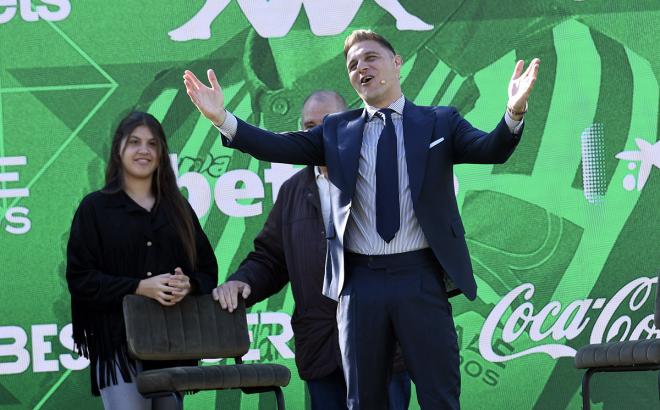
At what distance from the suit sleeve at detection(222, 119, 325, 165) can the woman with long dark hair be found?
37.2 inches

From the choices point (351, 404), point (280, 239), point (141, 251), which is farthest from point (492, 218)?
point (351, 404)

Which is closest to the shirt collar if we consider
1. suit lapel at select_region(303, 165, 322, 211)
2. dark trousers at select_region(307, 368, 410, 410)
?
suit lapel at select_region(303, 165, 322, 211)

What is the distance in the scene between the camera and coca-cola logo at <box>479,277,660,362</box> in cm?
505

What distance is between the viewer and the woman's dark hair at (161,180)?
4152 millimetres

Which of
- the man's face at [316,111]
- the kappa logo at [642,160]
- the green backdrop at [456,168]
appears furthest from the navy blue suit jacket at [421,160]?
the kappa logo at [642,160]

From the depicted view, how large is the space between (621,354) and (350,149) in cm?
146

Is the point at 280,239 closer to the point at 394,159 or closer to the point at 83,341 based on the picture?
the point at 83,341

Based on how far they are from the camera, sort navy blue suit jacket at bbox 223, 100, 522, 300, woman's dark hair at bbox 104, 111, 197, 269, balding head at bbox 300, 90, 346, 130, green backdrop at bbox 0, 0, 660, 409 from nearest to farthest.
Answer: navy blue suit jacket at bbox 223, 100, 522, 300 → woman's dark hair at bbox 104, 111, 197, 269 → balding head at bbox 300, 90, 346, 130 → green backdrop at bbox 0, 0, 660, 409

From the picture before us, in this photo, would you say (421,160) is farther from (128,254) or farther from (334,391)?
(128,254)

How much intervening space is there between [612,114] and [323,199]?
1.60 meters

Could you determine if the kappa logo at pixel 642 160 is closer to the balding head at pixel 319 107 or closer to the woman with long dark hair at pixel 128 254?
the balding head at pixel 319 107

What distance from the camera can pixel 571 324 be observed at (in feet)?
16.6

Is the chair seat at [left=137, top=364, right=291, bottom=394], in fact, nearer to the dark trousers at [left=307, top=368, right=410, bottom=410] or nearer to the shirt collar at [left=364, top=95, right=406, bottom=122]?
the dark trousers at [left=307, top=368, right=410, bottom=410]

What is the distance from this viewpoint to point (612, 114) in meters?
5.08
